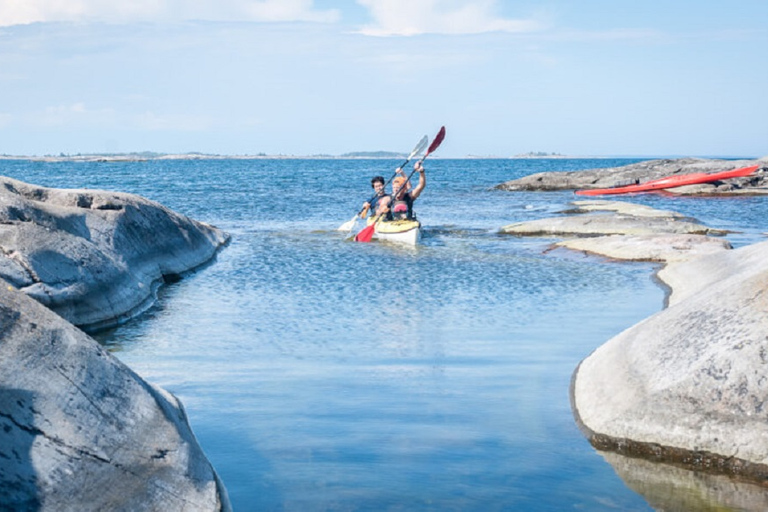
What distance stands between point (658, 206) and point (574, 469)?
33.7 m

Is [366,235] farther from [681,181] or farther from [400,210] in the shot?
[681,181]

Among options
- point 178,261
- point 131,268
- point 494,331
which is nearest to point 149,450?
point 494,331

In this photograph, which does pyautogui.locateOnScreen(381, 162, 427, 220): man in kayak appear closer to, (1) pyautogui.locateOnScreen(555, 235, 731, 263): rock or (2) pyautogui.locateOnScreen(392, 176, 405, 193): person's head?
(2) pyautogui.locateOnScreen(392, 176, 405, 193): person's head

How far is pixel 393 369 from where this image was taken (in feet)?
32.7

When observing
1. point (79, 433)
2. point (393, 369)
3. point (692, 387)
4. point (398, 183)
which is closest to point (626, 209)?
point (398, 183)

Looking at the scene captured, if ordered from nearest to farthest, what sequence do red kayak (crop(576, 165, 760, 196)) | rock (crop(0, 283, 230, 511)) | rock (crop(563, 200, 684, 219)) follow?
rock (crop(0, 283, 230, 511)) → rock (crop(563, 200, 684, 219)) → red kayak (crop(576, 165, 760, 196))

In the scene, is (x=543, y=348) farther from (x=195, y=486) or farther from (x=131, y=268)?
(x=131, y=268)

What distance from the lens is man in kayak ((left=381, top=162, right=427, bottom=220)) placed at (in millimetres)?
25781

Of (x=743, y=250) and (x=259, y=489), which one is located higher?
(x=743, y=250)

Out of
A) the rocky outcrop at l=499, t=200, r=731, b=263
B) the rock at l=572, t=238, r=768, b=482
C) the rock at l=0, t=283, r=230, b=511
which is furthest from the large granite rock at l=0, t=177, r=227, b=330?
the rocky outcrop at l=499, t=200, r=731, b=263

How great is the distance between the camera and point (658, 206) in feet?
127

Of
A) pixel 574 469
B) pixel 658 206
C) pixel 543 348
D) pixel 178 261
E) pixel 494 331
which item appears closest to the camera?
pixel 574 469

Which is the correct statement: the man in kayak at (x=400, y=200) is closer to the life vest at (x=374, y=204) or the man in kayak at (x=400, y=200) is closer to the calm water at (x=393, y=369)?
the life vest at (x=374, y=204)

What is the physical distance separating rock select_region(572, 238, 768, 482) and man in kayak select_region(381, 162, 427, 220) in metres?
17.6
